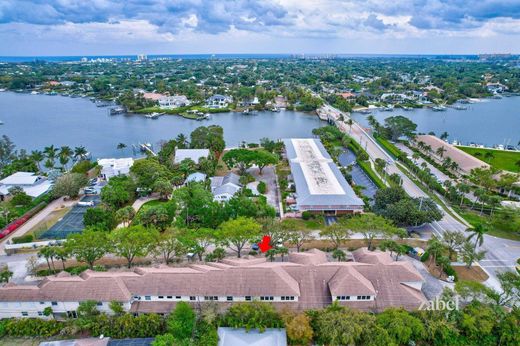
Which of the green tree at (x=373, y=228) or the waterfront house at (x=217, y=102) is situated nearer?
the green tree at (x=373, y=228)

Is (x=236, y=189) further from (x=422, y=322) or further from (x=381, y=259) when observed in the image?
(x=422, y=322)

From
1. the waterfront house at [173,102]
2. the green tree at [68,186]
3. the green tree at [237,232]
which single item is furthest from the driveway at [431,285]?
the waterfront house at [173,102]

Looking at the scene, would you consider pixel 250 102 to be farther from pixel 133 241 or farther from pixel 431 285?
pixel 431 285

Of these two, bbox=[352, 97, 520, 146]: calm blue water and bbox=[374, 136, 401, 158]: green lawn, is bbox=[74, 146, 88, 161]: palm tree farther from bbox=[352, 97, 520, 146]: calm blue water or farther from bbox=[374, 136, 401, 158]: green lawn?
bbox=[352, 97, 520, 146]: calm blue water

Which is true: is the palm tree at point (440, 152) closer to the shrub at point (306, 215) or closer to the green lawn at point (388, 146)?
the green lawn at point (388, 146)

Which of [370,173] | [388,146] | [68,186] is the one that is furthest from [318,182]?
[68,186]

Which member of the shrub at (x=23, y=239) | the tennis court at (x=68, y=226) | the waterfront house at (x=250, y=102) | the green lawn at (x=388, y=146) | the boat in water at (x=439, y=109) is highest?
the waterfront house at (x=250, y=102)

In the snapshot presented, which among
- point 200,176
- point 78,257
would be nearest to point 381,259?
point 78,257
